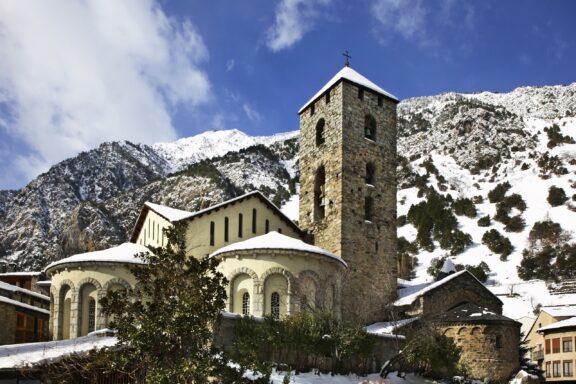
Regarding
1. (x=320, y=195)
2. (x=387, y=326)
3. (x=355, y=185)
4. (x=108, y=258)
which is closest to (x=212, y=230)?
(x=108, y=258)

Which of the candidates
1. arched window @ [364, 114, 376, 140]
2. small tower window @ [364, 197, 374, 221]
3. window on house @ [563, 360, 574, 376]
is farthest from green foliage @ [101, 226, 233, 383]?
window on house @ [563, 360, 574, 376]

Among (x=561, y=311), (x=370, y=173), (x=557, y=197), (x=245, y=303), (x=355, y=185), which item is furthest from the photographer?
(x=557, y=197)

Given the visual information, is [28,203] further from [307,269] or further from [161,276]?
[161,276]

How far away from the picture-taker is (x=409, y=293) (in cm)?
4284

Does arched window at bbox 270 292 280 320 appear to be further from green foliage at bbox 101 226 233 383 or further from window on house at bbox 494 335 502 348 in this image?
green foliage at bbox 101 226 233 383

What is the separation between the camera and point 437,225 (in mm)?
101875

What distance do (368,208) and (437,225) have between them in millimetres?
61247

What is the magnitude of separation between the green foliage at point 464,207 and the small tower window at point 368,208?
65990 millimetres

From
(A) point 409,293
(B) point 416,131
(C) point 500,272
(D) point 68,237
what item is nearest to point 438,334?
(A) point 409,293

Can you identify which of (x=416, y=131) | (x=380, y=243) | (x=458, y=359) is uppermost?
→ (x=416, y=131)

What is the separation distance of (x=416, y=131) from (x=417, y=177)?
34933 mm

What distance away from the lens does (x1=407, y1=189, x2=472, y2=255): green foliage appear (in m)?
96.0

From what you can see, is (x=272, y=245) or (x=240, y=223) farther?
(x=240, y=223)

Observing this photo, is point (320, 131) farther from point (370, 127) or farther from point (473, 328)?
point (473, 328)
